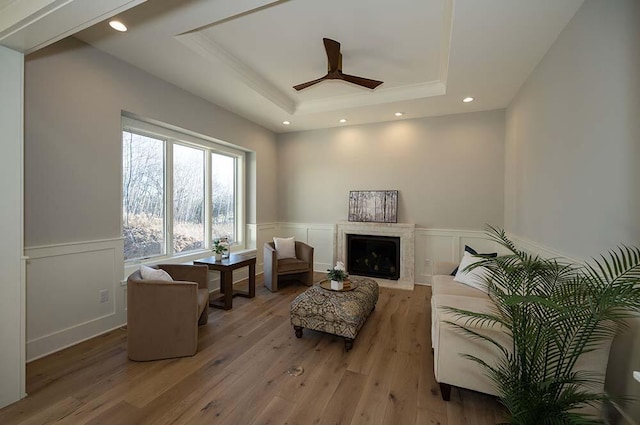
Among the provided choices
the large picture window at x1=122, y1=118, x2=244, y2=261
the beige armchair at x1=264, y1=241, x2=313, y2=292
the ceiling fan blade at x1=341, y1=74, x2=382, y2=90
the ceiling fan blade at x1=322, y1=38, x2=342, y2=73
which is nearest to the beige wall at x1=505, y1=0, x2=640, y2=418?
the ceiling fan blade at x1=341, y1=74, x2=382, y2=90

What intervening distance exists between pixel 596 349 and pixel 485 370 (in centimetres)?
61

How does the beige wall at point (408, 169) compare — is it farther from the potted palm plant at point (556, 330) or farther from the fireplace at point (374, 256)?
the potted palm plant at point (556, 330)

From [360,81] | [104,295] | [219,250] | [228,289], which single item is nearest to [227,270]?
[228,289]

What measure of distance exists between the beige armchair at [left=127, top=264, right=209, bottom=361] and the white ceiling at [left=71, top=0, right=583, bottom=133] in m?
2.30

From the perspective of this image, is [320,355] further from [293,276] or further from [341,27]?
[341,27]

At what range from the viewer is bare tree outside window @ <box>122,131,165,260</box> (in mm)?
3295

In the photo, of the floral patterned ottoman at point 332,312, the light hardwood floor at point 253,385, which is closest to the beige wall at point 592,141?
the light hardwood floor at point 253,385

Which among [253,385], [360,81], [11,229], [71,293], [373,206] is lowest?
[253,385]

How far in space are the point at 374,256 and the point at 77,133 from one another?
4.52m

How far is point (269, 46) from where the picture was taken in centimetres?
295

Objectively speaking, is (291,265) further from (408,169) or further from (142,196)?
(408,169)

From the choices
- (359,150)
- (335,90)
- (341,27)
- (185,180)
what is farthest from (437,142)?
(185,180)

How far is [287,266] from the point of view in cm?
441

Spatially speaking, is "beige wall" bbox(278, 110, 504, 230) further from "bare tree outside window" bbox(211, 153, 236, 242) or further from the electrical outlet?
the electrical outlet
